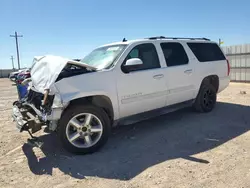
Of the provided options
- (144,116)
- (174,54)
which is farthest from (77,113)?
(174,54)

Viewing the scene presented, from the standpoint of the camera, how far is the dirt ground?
10.8 ft

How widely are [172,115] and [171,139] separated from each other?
71.6 inches

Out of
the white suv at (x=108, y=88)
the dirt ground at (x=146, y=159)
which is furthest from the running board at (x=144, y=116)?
the dirt ground at (x=146, y=159)

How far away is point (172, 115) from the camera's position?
6.52 m

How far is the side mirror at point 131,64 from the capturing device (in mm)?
4441

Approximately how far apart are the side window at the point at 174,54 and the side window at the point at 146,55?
0.99 ft

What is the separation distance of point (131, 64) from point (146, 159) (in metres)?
1.68

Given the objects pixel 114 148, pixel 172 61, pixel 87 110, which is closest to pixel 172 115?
pixel 172 61

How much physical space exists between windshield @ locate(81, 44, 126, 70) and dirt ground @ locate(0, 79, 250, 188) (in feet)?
5.02

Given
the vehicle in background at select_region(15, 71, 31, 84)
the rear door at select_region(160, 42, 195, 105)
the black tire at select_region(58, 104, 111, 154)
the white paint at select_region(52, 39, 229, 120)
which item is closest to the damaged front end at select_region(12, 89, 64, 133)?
the black tire at select_region(58, 104, 111, 154)

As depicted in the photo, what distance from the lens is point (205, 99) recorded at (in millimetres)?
6523

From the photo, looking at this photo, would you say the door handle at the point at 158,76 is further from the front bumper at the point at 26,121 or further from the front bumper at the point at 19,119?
the front bumper at the point at 19,119

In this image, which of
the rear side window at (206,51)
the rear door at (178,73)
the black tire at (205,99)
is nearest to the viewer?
the rear door at (178,73)

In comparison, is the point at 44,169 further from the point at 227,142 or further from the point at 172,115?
the point at 172,115
